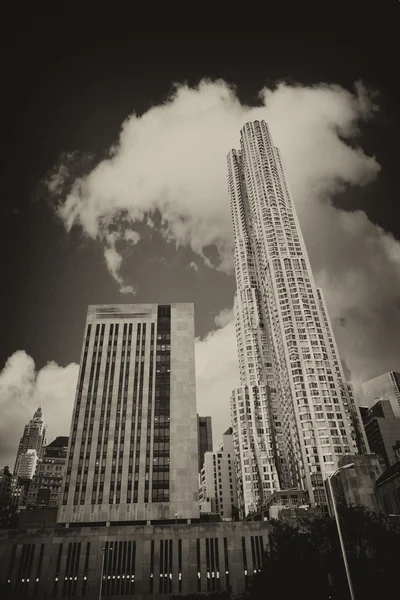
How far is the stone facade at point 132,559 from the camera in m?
81.1

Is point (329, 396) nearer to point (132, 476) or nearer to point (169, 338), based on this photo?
point (169, 338)

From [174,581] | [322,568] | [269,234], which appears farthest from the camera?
[269,234]

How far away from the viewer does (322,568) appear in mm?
38312

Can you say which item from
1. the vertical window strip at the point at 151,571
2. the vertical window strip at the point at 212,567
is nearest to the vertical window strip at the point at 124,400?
the vertical window strip at the point at 151,571

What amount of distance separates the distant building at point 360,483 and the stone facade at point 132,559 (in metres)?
18.8

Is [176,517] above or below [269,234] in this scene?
below

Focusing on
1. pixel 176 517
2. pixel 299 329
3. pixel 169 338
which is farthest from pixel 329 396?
pixel 176 517

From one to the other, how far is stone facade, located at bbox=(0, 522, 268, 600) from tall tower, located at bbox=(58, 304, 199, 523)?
11.1 metres

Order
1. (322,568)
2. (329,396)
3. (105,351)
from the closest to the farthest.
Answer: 1. (322,568)
2. (105,351)
3. (329,396)

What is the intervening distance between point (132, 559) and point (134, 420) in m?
33.6

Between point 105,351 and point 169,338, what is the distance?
19.4 meters

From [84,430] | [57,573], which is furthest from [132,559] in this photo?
[84,430]

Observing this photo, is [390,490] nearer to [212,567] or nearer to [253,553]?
[253,553]

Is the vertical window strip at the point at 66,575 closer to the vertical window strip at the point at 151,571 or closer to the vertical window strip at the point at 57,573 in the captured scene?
the vertical window strip at the point at 57,573
